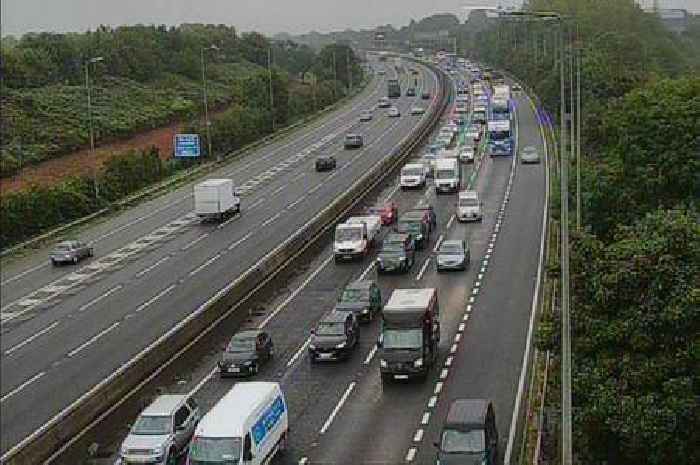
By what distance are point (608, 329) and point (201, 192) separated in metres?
38.7

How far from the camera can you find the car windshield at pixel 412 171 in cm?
7338

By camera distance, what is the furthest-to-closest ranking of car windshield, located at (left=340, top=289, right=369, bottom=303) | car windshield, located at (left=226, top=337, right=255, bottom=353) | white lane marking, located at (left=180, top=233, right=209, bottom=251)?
white lane marking, located at (left=180, top=233, right=209, bottom=251)
car windshield, located at (left=340, top=289, right=369, bottom=303)
car windshield, located at (left=226, top=337, right=255, bottom=353)

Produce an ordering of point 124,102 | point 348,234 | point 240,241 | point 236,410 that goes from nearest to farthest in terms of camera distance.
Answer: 1. point 236,410
2. point 348,234
3. point 240,241
4. point 124,102

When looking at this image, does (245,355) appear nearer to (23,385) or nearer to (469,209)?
(23,385)

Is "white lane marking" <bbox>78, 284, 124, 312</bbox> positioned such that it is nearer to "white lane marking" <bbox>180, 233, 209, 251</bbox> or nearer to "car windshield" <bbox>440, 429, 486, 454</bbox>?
"white lane marking" <bbox>180, 233, 209, 251</bbox>

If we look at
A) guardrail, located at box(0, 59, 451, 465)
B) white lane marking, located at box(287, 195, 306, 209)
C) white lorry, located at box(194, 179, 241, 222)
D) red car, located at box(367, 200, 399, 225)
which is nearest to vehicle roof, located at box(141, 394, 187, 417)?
guardrail, located at box(0, 59, 451, 465)

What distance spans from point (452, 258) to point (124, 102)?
Result: 203ft

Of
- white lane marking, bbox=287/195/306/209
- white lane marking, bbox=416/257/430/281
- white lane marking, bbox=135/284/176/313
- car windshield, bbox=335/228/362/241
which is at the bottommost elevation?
white lane marking, bbox=135/284/176/313

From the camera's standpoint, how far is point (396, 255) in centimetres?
4966

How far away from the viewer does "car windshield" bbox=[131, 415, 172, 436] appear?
28.9m

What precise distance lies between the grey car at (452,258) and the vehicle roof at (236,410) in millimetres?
21830

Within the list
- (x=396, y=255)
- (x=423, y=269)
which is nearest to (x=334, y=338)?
(x=396, y=255)

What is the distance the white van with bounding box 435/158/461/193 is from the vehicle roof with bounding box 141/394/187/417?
1643 inches

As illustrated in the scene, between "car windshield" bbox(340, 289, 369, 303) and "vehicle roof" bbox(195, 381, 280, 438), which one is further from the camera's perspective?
"car windshield" bbox(340, 289, 369, 303)
